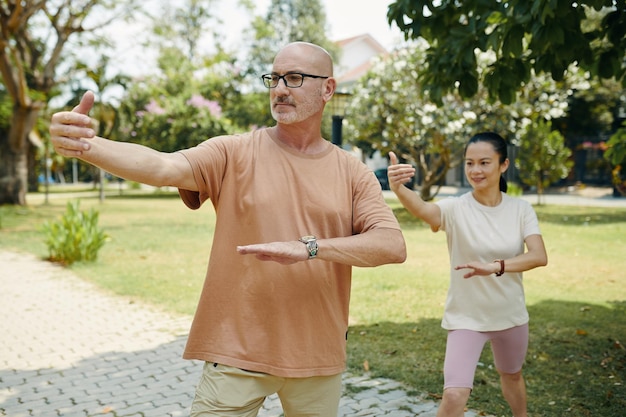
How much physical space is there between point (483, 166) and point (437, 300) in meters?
5.41

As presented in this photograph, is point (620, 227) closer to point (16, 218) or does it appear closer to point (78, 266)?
point (78, 266)

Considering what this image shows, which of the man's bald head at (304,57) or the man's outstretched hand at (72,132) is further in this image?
the man's bald head at (304,57)

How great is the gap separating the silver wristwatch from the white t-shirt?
1678 mm

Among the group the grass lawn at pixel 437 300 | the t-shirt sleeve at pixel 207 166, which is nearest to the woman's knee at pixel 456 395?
the grass lawn at pixel 437 300

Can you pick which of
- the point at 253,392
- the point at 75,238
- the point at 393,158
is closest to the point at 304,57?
the point at 393,158

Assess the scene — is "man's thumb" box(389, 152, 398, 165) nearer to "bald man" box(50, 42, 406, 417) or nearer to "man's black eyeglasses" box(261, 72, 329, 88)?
"bald man" box(50, 42, 406, 417)

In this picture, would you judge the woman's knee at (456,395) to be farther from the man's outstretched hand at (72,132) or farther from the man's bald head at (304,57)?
the man's outstretched hand at (72,132)

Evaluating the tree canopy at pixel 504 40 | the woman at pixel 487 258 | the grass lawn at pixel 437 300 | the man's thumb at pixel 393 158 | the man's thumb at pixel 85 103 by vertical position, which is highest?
the tree canopy at pixel 504 40

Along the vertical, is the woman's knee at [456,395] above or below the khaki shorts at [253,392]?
below

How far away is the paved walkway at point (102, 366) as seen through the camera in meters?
5.05

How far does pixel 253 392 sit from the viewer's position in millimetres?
2559

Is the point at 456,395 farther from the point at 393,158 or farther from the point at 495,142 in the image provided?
the point at 495,142

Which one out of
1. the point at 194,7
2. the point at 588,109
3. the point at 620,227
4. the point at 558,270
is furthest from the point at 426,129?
the point at 194,7

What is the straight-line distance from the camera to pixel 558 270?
449 inches
